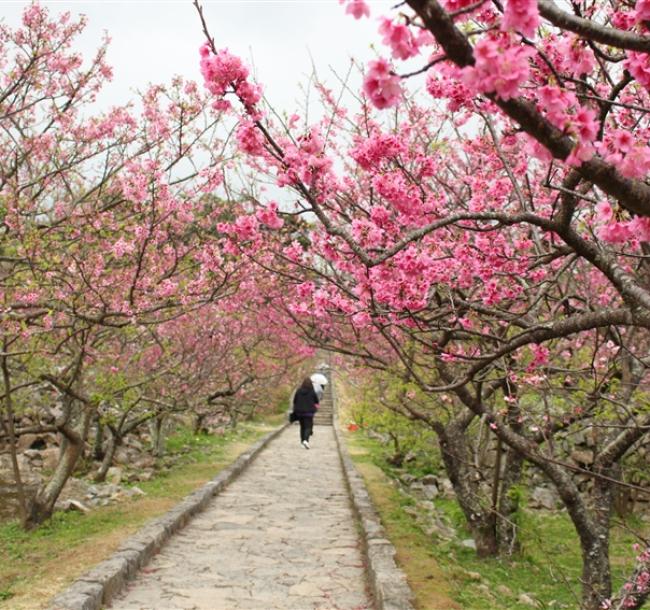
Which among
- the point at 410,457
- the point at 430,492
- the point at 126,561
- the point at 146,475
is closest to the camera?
the point at 126,561

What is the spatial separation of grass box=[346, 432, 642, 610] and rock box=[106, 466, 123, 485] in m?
4.59

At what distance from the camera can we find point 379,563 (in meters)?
6.67

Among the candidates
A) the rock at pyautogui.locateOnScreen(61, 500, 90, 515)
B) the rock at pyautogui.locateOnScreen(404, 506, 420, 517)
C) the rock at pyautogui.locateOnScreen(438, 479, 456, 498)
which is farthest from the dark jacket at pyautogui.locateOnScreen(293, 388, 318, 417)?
the rock at pyautogui.locateOnScreen(61, 500, 90, 515)

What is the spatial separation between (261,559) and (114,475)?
6402mm

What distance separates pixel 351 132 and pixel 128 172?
306cm

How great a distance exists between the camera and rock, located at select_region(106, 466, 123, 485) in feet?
41.4

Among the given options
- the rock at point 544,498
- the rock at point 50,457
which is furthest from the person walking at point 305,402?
the rock at point 544,498

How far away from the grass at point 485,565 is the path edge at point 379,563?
123 millimetres

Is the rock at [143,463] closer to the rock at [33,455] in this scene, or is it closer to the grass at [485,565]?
the rock at [33,455]

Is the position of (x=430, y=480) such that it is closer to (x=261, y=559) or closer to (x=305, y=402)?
(x=305, y=402)

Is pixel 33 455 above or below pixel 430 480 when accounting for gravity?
above

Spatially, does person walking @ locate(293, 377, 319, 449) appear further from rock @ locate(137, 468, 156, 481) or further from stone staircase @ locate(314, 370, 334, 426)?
stone staircase @ locate(314, 370, 334, 426)

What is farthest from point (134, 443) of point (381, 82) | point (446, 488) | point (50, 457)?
point (381, 82)

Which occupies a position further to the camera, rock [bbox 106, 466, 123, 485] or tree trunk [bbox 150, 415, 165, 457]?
tree trunk [bbox 150, 415, 165, 457]
